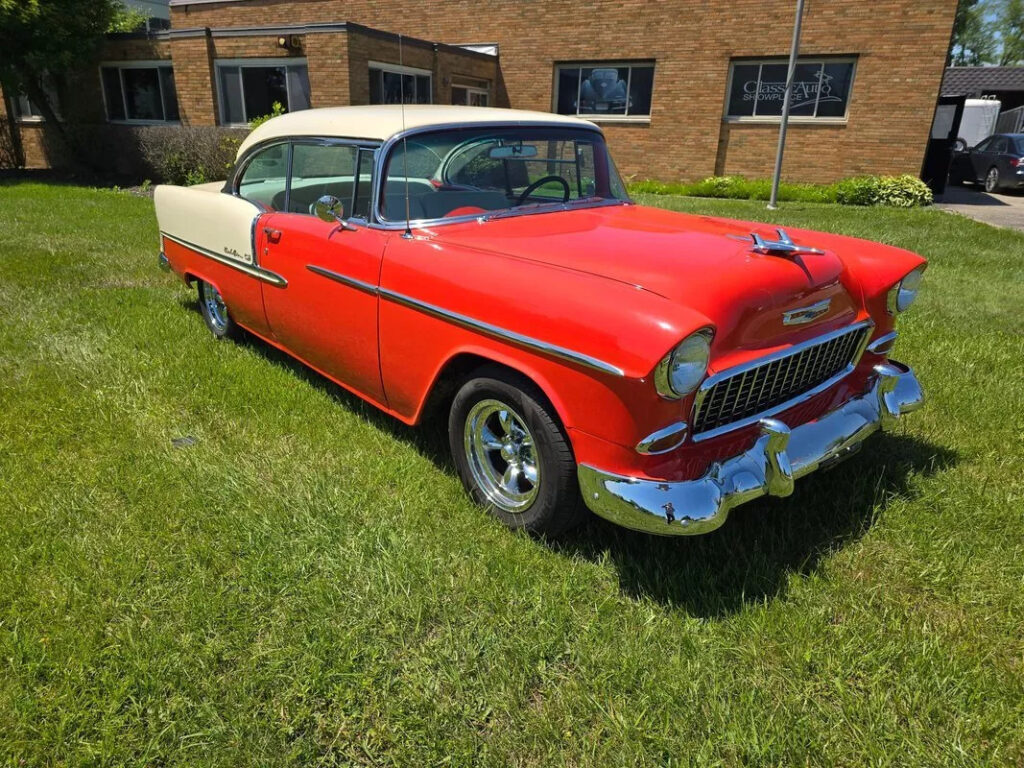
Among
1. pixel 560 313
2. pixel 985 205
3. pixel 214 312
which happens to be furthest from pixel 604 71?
pixel 560 313

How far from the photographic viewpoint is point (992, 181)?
17.3 metres

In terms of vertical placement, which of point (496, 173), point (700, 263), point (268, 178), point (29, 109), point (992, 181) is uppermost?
point (29, 109)

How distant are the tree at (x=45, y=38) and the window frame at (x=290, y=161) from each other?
1234cm

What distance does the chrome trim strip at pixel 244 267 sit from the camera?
12.8 feet

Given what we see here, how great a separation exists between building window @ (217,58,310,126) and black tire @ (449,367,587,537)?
1303cm

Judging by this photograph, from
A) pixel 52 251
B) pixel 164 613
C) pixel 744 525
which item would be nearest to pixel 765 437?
pixel 744 525

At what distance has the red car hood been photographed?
2.42 meters

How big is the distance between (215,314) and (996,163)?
18.9 meters

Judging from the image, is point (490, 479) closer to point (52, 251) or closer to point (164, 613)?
point (164, 613)

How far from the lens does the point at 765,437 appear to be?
2473 millimetres

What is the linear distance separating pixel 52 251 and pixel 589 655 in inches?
305

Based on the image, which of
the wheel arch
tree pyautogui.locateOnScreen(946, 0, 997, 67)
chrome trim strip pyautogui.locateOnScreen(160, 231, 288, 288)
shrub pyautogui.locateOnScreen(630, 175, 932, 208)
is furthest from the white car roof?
tree pyautogui.locateOnScreen(946, 0, 997, 67)

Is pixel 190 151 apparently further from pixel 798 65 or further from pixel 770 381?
pixel 770 381

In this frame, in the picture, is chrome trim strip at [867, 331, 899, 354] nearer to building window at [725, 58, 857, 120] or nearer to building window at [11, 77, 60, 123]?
building window at [725, 58, 857, 120]
